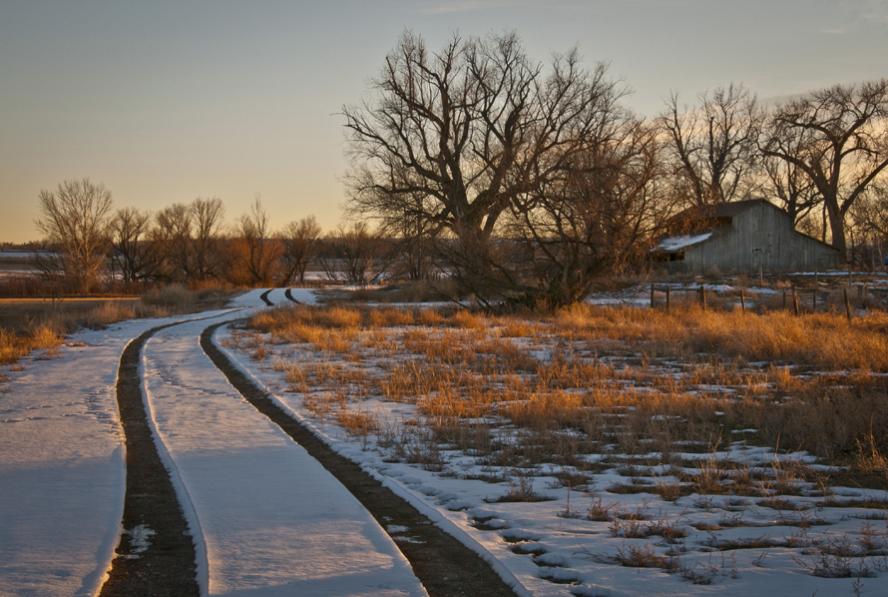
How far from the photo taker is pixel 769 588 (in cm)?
440

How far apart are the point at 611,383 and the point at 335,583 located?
28.6ft

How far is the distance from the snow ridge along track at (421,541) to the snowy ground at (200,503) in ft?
0.46

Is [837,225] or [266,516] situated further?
[837,225]

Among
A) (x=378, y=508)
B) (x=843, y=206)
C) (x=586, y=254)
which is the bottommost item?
(x=378, y=508)

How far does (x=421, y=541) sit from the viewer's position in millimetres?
5539

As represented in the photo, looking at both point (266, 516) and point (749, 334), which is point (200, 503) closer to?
point (266, 516)

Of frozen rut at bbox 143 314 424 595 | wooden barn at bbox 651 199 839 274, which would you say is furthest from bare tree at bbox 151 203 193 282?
frozen rut at bbox 143 314 424 595

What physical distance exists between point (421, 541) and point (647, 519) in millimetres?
1726

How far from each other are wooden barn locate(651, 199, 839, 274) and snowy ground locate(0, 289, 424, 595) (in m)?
41.7

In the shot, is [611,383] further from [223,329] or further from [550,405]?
[223,329]

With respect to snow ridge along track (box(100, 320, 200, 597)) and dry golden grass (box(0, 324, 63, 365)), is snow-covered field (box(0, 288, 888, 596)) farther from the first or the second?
dry golden grass (box(0, 324, 63, 365))

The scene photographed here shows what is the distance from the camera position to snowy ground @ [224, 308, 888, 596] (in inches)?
182

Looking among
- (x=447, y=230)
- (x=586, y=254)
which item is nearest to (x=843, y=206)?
(x=447, y=230)

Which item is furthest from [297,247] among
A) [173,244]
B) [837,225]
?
[837,225]
